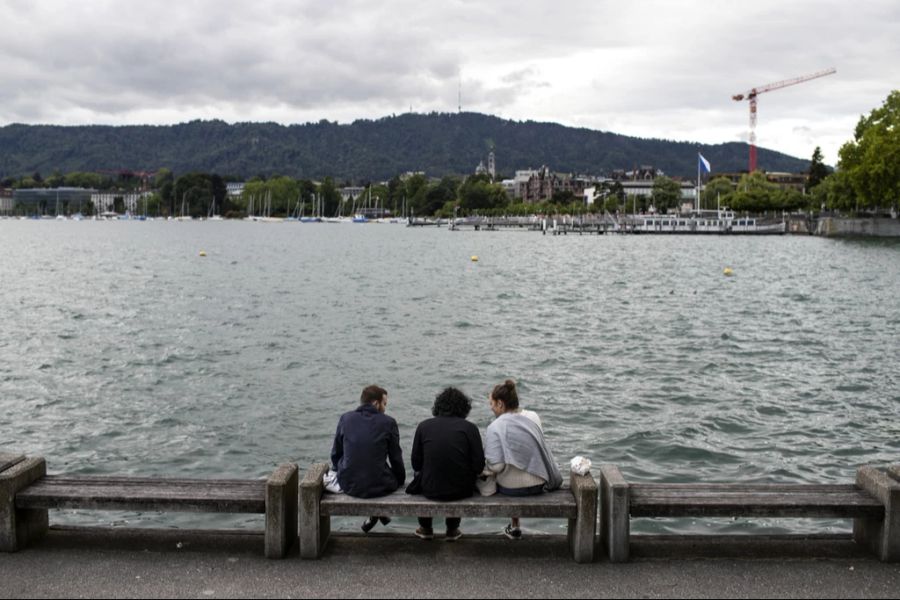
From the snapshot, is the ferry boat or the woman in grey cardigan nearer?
the woman in grey cardigan

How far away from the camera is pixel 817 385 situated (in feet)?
83.9

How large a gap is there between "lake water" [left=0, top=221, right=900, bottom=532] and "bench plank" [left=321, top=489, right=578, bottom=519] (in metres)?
4.74

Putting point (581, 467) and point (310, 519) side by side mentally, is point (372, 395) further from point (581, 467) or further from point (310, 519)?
point (581, 467)

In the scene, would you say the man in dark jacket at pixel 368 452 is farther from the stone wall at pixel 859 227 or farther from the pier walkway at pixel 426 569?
the stone wall at pixel 859 227

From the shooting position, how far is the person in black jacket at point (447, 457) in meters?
8.61

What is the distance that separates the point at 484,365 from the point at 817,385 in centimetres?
988

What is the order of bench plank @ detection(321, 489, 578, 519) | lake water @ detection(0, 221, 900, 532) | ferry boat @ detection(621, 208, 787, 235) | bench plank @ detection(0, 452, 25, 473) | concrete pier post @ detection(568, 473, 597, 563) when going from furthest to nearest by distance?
ferry boat @ detection(621, 208, 787, 235), lake water @ detection(0, 221, 900, 532), bench plank @ detection(0, 452, 25, 473), bench plank @ detection(321, 489, 578, 519), concrete pier post @ detection(568, 473, 597, 563)

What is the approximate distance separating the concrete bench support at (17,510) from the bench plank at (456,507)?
9.14 ft

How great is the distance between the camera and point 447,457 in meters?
8.62

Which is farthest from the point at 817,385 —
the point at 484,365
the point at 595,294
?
the point at 595,294

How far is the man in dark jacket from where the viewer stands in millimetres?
8773

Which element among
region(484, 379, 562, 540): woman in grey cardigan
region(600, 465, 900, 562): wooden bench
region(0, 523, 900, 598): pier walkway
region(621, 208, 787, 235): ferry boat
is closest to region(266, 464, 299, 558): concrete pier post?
region(0, 523, 900, 598): pier walkway

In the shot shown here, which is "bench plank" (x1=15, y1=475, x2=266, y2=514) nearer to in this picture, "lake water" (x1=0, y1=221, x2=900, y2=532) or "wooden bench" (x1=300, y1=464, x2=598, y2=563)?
"wooden bench" (x1=300, y1=464, x2=598, y2=563)

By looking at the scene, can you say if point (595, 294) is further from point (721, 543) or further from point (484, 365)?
point (721, 543)
